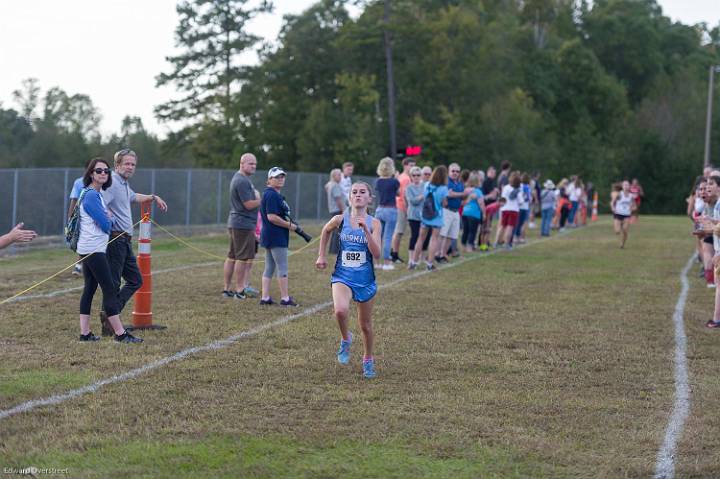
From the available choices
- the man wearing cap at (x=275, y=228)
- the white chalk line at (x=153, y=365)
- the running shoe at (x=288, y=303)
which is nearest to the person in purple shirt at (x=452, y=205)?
the white chalk line at (x=153, y=365)

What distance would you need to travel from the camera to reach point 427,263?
1809 centimetres

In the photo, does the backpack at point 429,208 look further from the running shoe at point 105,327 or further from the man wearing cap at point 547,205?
the man wearing cap at point 547,205

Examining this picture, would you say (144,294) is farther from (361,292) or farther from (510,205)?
(510,205)

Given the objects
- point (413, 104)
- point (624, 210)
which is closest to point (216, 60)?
point (413, 104)

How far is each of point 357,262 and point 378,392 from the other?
49.7 inches

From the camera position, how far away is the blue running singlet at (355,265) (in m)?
8.62

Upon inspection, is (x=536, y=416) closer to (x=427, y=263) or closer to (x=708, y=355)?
(x=708, y=355)

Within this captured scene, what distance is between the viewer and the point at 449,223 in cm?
1927

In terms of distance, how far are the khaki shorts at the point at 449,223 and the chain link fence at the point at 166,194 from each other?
967cm

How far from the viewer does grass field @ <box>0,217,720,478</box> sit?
6035mm

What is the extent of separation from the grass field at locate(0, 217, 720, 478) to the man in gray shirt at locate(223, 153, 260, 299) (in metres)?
0.40

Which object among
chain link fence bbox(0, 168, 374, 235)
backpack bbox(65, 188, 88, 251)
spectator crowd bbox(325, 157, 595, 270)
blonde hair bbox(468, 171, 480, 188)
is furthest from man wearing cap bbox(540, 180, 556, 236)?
backpack bbox(65, 188, 88, 251)

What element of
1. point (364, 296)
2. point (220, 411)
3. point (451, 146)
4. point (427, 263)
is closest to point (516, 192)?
point (427, 263)

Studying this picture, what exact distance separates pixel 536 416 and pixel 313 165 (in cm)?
5474
